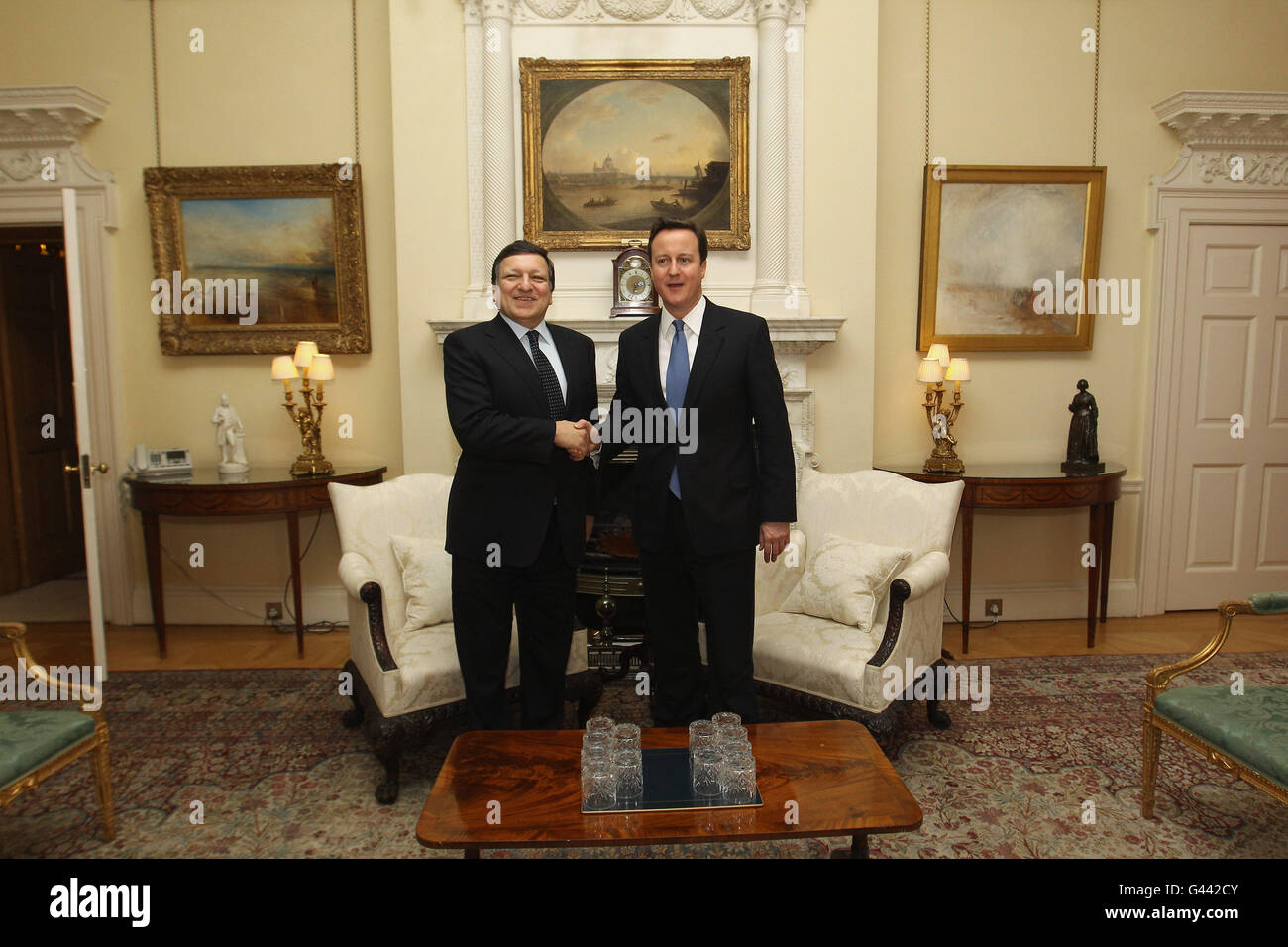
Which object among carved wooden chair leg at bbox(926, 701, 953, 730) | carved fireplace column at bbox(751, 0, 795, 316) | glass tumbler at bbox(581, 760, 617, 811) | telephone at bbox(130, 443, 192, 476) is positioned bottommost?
carved wooden chair leg at bbox(926, 701, 953, 730)

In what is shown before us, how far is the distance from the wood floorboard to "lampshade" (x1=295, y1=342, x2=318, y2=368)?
161cm

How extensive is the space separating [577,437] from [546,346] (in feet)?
1.29

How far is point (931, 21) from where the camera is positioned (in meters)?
4.61

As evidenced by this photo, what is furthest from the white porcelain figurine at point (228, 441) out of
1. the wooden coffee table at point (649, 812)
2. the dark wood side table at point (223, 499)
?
the wooden coffee table at point (649, 812)

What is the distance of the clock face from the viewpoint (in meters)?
4.29

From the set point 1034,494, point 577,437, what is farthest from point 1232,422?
point 577,437

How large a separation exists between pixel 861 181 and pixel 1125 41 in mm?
1941

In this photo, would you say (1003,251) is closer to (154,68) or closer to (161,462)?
(161,462)

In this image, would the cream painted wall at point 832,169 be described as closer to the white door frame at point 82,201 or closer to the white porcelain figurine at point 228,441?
the white door frame at point 82,201

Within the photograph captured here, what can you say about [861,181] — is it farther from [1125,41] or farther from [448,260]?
[448,260]

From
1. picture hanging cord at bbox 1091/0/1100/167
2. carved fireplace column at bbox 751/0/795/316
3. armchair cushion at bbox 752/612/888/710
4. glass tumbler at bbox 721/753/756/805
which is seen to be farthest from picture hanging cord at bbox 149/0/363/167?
picture hanging cord at bbox 1091/0/1100/167

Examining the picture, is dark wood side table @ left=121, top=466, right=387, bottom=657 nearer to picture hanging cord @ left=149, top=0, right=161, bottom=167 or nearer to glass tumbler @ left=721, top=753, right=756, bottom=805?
picture hanging cord @ left=149, top=0, right=161, bottom=167
